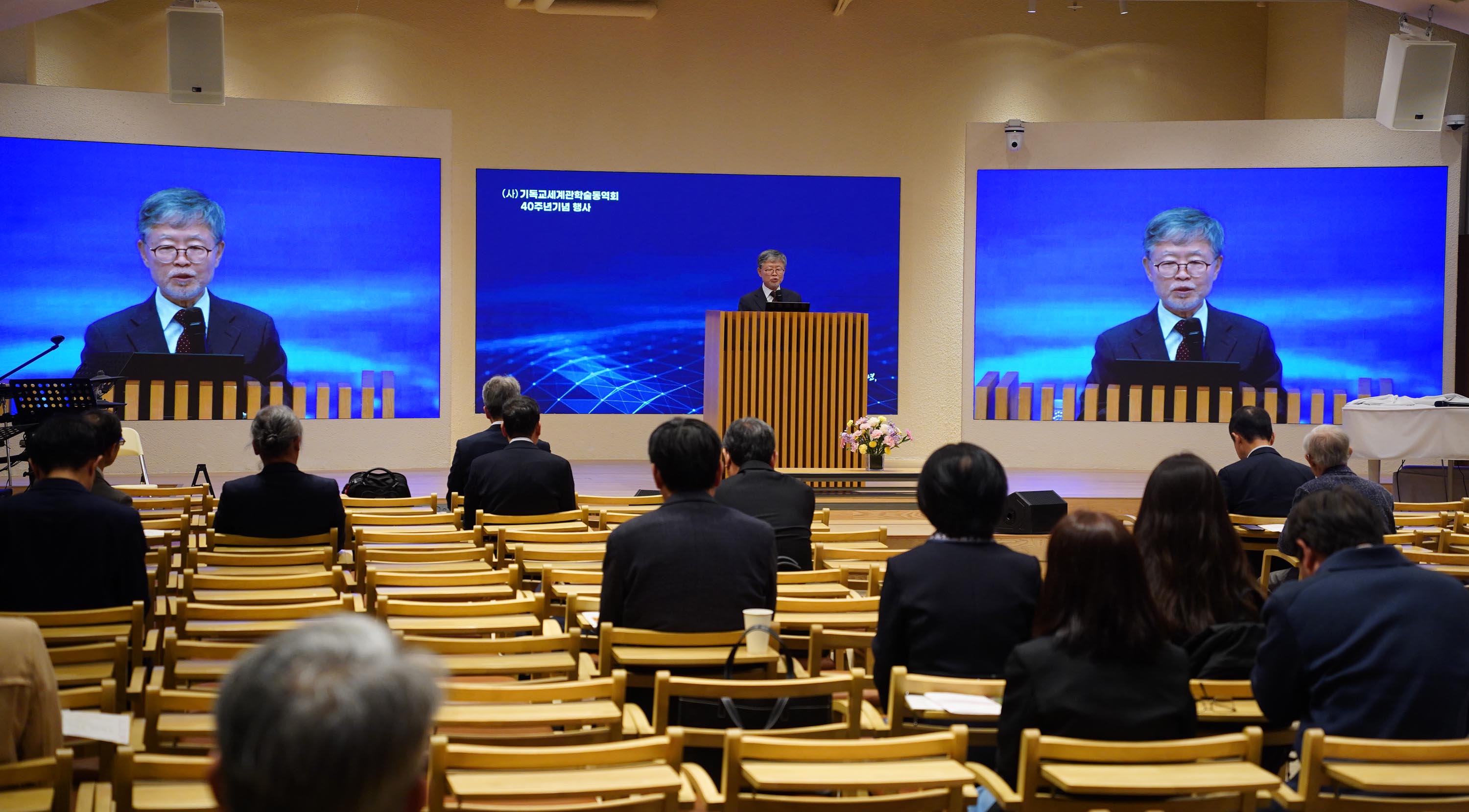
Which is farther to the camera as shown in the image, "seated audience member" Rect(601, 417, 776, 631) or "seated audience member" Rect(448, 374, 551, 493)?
"seated audience member" Rect(448, 374, 551, 493)

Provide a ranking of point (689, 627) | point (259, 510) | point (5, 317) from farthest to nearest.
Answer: point (5, 317) → point (259, 510) → point (689, 627)

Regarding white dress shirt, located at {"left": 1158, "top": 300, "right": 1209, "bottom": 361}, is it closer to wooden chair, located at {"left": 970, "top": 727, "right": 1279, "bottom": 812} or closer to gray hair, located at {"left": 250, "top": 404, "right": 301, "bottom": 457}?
gray hair, located at {"left": 250, "top": 404, "right": 301, "bottom": 457}

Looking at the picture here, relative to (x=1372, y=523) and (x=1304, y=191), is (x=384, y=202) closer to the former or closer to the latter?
(x=1304, y=191)

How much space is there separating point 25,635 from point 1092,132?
1187 cm

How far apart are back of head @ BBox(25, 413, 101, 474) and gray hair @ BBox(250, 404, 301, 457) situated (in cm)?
108

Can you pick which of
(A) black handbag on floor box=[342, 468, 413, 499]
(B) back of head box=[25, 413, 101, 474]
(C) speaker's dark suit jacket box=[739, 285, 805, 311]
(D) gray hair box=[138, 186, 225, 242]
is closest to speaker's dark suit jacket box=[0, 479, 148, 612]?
(B) back of head box=[25, 413, 101, 474]

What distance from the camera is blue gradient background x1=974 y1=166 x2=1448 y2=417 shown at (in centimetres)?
1246

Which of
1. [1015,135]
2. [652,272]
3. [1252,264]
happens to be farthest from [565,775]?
[1252,264]

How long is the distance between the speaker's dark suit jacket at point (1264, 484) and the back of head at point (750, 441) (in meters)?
2.42

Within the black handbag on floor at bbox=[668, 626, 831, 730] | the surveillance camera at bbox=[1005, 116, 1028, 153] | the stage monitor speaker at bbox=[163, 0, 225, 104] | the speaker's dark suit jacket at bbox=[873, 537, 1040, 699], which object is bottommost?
the black handbag on floor at bbox=[668, 626, 831, 730]

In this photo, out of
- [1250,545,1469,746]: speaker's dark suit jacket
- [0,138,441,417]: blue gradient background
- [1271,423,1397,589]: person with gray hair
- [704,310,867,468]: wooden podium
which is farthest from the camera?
[0,138,441,417]: blue gradient background

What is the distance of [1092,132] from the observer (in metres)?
12.8

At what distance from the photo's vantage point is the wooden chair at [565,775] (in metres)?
2.33

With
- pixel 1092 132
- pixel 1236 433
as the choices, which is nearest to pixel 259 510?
pixel 1236 433
